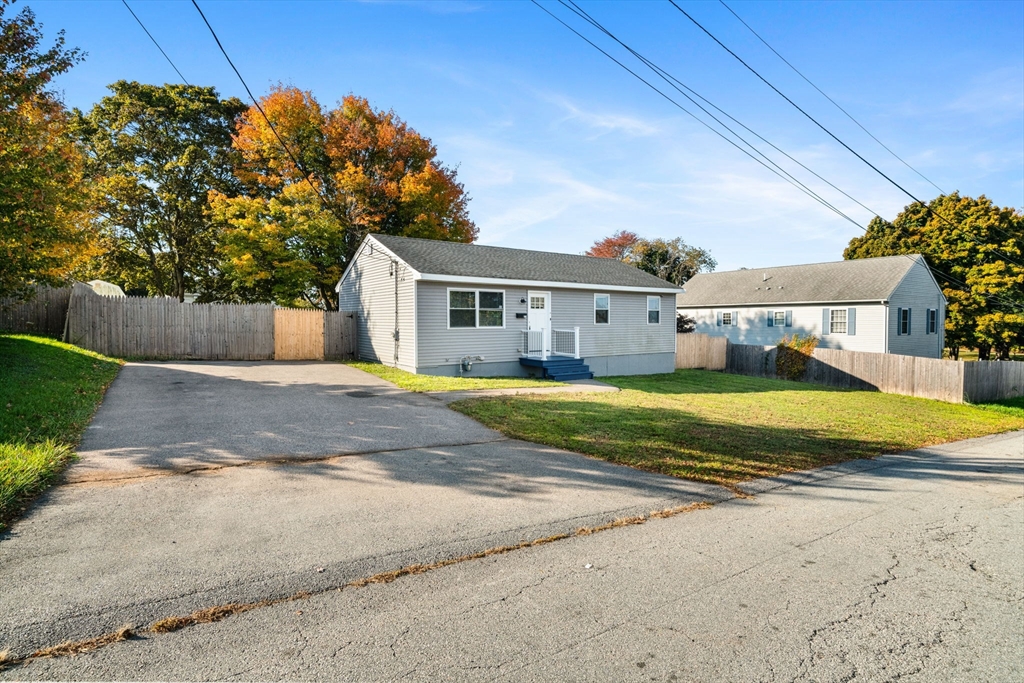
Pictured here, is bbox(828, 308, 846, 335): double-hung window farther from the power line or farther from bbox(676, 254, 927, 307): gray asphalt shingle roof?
the power line

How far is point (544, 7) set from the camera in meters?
9.31

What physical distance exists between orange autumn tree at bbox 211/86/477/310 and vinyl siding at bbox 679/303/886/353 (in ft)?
52.7

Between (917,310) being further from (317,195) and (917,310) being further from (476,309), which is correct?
(317,195)

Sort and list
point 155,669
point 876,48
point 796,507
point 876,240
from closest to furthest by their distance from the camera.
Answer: point 155,669, point 796,507, point 876,48, point 876,240

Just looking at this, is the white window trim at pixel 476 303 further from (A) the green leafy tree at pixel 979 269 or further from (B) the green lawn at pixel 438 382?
(A) the green leafy tree at pixel 979 269

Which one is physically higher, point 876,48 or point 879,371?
point 876,48

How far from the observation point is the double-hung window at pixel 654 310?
20969 millimetres

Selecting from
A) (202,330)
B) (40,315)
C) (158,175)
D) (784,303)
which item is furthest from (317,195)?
(784,303)

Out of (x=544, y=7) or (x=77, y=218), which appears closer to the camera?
(x=544, y=7)

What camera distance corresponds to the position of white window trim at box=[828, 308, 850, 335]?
87.7 feet

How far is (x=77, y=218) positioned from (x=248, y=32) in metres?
11.2

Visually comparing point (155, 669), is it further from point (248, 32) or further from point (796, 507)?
point (248, 32)

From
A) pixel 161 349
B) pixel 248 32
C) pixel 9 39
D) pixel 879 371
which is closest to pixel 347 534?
pixel 248 32

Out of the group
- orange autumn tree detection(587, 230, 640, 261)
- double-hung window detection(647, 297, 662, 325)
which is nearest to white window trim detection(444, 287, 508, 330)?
double-hung window detection(647, 297, 662, 325)
